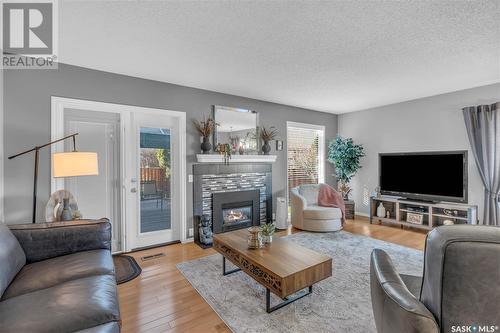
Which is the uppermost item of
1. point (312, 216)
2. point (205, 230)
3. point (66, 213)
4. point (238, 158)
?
point (238, 158)

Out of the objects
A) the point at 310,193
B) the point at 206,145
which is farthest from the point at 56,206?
the point at 310,193

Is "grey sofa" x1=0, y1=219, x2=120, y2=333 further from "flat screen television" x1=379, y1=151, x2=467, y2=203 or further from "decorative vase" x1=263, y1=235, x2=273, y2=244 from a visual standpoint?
"flat screen television" x1=379, y1=151, x2=467, y2=203

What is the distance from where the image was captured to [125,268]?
116 inches

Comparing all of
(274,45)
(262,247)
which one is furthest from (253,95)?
(262,247)

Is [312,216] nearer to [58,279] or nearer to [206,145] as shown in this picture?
[206,145]

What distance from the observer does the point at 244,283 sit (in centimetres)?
→ 254

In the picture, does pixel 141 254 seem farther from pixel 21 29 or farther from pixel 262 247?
pixel 21 29

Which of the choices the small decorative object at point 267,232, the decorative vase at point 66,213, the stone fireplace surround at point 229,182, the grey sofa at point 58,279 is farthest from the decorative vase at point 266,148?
the decorative vase at point 66,213

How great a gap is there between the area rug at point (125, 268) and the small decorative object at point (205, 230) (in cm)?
101

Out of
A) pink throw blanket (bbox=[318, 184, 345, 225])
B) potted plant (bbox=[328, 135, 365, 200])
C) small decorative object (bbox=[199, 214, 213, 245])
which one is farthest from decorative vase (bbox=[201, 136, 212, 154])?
potted plant (bbox=[328, 135, 365, 200])

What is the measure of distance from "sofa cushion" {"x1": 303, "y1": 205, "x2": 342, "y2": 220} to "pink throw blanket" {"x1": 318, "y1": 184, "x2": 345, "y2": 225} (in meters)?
0.21

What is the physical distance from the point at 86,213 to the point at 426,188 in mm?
5585

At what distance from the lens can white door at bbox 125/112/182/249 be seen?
11.5ft

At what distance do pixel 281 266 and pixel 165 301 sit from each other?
3.83 ft
